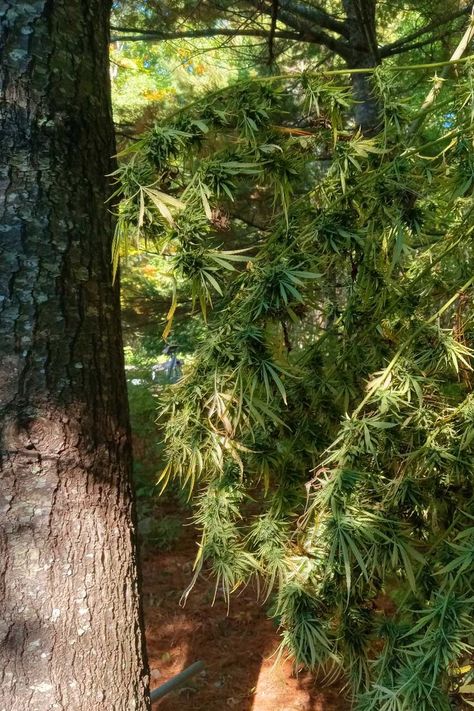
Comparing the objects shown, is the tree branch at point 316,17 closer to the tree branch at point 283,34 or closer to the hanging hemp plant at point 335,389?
the tree branch at point 283,34

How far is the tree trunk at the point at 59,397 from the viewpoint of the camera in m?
1.51

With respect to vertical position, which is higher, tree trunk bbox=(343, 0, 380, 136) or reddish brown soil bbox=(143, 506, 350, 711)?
tree trunk bbox=(343, 0, 380, 136)

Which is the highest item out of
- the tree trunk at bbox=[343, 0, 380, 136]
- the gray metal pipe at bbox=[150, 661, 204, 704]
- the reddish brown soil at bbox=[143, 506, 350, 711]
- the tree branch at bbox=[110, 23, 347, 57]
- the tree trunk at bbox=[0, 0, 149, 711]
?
the tree branch at bbox=[110, 23, 347, 57]

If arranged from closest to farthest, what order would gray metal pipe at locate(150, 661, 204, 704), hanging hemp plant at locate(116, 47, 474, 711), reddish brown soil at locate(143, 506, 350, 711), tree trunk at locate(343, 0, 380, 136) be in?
1. hanging hemp plant at locate(116, 47, 474, 711)
2. gray metal pipe at locate(150, 661, 204, 704)
3. reddish brown soil at locate(143, 506, 350, 711)
4. tree trunk at locate(343, 0, 380, 136)

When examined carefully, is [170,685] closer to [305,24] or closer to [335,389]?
[335,389]

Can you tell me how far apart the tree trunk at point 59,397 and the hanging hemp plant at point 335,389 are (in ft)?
0.75

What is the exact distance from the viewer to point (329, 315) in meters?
1.92

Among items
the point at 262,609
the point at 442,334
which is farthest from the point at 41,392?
the point at 262,609

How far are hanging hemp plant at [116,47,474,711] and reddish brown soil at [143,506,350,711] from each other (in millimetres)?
2011

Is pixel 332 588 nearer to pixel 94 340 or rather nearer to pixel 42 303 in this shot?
pixel 94 340

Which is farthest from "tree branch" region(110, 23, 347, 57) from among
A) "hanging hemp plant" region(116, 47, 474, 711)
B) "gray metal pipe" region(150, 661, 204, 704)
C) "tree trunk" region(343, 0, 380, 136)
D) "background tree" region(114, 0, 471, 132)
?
"gray metal pipe" region(150, 661, 204, 704)

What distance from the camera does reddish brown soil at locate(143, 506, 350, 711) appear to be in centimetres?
344

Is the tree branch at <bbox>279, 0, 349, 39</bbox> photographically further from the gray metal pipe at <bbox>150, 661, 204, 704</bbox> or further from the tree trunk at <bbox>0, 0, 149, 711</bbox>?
the gray metal pipe at <bbox>150, 661, 204, 704</bbox>

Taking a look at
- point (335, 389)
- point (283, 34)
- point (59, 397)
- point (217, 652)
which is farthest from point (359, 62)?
point (217, 652)
